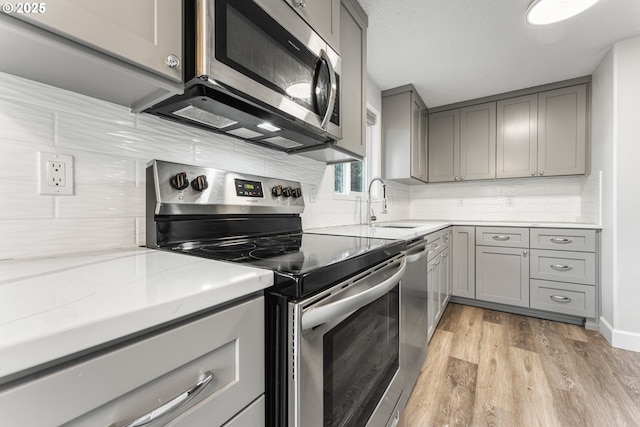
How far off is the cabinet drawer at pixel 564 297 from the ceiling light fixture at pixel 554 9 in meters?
2.17

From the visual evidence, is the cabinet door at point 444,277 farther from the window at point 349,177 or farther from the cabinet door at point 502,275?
the window at point 349,177

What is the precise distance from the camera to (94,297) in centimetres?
43

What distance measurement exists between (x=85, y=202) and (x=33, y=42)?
18.3 inches

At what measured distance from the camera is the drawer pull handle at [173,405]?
396 millimetres

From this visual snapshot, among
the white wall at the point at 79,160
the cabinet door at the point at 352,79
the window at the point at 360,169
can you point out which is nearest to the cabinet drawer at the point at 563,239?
the window at the point at 360,169

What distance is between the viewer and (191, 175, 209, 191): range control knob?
107cm

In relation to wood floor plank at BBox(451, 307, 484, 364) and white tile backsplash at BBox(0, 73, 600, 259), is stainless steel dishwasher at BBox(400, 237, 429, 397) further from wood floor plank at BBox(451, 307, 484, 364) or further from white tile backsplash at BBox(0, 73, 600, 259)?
white tile backsplash at BBox(0, 73, 600, 259)

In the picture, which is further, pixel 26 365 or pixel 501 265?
pixel 501 265

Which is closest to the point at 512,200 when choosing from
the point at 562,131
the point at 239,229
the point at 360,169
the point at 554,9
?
the point at 562,131

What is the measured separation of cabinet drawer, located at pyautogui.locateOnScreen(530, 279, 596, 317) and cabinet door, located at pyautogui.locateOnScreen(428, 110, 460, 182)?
1.48 m

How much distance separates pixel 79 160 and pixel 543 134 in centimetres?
379

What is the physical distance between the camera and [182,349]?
0.45 meters

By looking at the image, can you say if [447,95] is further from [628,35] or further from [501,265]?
[501,265]

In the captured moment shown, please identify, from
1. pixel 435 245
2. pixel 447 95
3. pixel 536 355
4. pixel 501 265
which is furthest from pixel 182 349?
pixel 447 95
